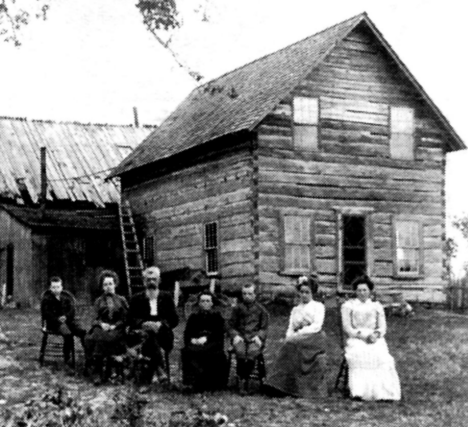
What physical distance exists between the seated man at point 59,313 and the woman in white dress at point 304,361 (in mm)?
3275

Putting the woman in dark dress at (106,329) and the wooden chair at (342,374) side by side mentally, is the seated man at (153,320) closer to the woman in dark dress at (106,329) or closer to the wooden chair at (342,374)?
the woman in dark dress at (106,329)

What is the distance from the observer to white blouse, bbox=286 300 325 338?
12164 millimetres

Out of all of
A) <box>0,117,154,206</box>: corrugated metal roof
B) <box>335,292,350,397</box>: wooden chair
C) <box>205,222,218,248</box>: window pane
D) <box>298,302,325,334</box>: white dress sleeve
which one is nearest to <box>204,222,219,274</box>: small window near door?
<box>205,222,218,248</box>: window pane

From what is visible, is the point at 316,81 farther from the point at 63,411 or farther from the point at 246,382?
the point at 63,411

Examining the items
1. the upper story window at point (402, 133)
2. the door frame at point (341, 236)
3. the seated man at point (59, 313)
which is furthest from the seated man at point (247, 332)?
the upper story window at point (402, 133)

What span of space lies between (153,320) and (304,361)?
2128 mm

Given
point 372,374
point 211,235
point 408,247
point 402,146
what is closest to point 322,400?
point 372,374

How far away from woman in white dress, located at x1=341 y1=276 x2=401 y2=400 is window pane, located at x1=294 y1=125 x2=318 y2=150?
38.1 feet

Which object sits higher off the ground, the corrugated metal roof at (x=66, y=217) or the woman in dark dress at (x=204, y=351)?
the corrugated metal roof at (x=66, y=217)

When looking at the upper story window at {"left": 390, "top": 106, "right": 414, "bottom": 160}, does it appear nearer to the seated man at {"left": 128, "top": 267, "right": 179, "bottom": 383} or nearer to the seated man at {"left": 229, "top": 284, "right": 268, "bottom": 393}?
the seated man at {"left": 229, "top": 284, "right": 268, "bottom": 393}

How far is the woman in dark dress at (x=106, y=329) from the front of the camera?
12.5 metres

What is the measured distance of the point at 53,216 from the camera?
96.6 ft

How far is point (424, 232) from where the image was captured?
2527 centimetres

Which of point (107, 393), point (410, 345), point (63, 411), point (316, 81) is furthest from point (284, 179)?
point (63, 411)
